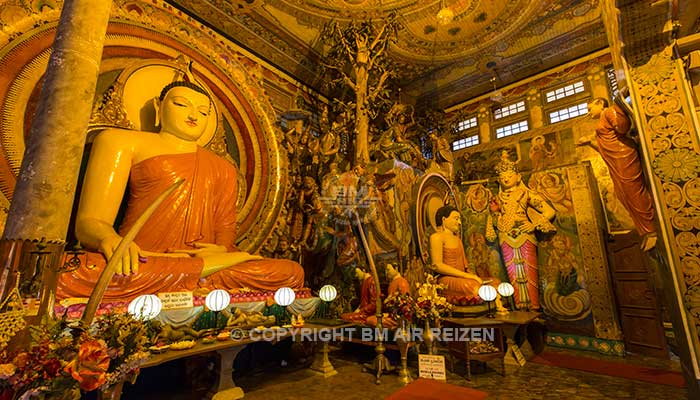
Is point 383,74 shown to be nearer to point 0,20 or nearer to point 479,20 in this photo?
point 479,20

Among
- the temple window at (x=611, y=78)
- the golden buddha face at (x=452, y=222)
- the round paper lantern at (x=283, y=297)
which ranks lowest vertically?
the round paper lantern at (x=283, y=297)

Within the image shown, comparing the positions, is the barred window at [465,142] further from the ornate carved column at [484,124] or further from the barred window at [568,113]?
the barred window at [568,113]

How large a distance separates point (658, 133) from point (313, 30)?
530 centimetres

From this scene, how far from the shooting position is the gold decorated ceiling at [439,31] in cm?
510

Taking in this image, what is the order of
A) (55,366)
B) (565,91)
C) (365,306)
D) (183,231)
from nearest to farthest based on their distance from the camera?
(55,366) < (183,231) < (365,306) < (565,91)

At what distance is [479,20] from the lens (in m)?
5.62

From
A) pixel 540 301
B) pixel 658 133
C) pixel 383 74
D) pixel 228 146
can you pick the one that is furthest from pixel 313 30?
pixel 540 301

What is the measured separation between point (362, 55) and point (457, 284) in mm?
4222

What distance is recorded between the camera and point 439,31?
19.5ft

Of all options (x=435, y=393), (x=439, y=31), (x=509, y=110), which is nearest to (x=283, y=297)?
(x=435, y=393)

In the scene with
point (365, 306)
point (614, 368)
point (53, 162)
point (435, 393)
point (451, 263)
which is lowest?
point (614, 368)

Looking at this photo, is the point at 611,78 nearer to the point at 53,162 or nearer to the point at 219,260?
the point at 219,260

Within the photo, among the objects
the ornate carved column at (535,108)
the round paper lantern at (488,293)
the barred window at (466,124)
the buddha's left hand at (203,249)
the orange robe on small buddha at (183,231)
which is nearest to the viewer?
the orange robe on small buddha at (183,231)

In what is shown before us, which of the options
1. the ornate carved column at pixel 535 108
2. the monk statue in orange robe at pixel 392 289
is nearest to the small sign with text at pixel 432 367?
the monk statue in orange robe at pixel 392 289
